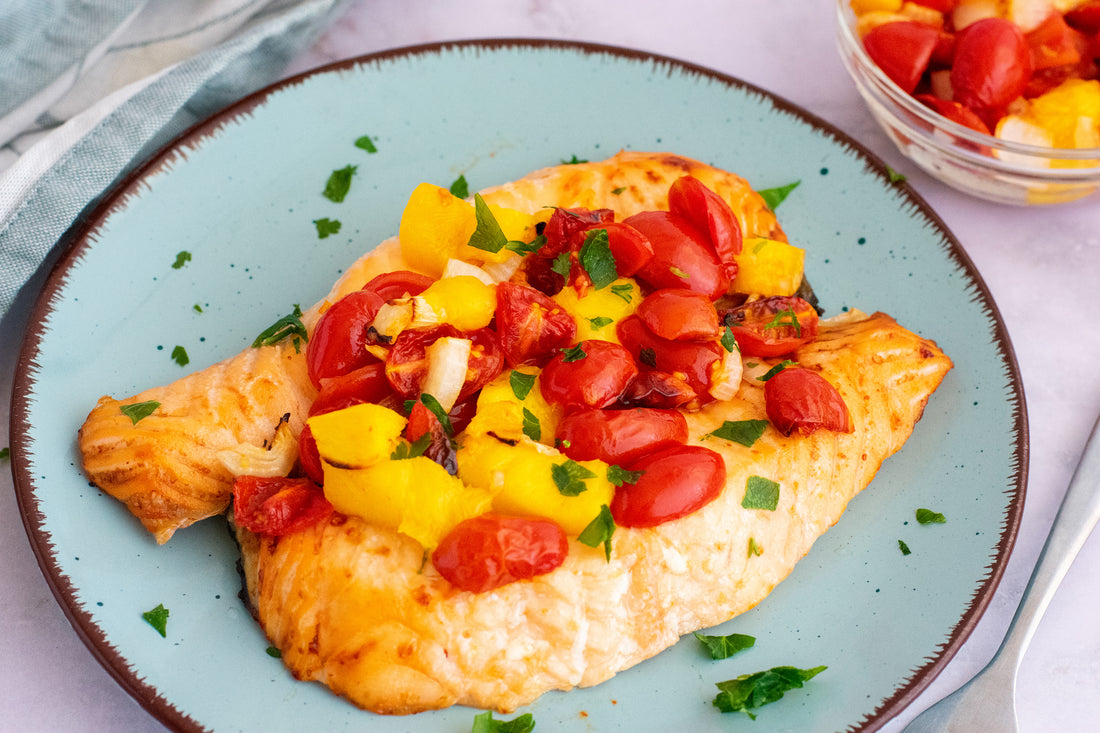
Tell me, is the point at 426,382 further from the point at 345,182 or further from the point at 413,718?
the point at 345,182

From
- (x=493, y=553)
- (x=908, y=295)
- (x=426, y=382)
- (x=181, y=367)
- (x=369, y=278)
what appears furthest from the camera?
(x=908, y=295)

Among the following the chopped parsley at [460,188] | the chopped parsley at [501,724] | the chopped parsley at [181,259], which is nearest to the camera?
the chopped parsley at [501,724]

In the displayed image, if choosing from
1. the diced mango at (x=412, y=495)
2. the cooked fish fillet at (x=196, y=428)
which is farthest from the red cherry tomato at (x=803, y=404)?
the cooked fish fillet at (x=196, y=428)

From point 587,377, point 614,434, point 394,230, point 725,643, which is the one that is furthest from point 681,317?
point 394,230

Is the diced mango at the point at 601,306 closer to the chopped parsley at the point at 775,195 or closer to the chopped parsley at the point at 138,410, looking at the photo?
the chopped parsley at the point at 775,195

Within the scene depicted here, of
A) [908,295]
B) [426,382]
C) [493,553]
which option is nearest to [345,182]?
[426,382]

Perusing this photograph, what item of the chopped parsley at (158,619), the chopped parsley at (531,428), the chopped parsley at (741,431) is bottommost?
the chopped parsley at (158,619)

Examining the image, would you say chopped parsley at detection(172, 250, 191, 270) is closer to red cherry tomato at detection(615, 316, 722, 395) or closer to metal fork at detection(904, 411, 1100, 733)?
red cherry tomato at detection(615, 316, 722, 395)
